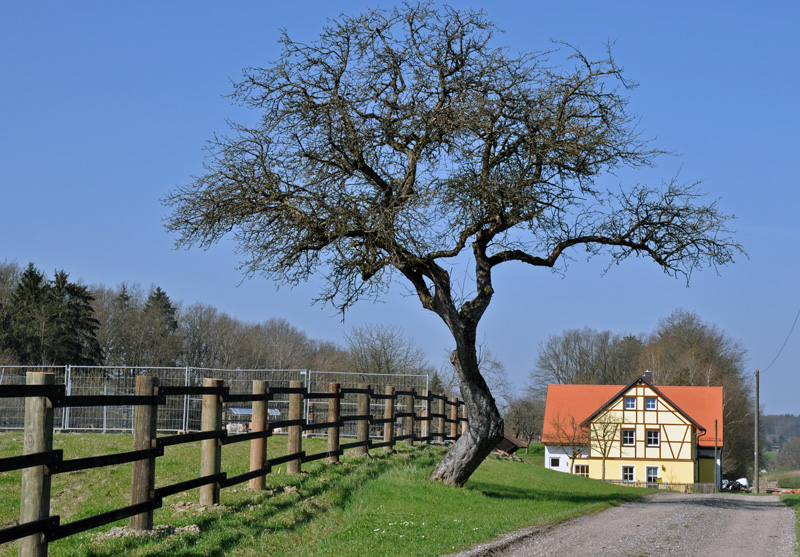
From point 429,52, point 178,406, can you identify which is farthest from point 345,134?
point 178,406

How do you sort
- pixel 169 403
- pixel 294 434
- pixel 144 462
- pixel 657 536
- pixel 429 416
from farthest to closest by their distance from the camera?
pixel 169 403 → pixel 429 416 → pixel 294 434 → pixel 657 536 → pixel 144 462

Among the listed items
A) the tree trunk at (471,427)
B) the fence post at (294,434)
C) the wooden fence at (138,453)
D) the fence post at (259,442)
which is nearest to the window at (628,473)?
the tree trunk at (471,427)

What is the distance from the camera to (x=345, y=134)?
528 inches

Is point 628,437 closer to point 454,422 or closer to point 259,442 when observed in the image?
point 454,422

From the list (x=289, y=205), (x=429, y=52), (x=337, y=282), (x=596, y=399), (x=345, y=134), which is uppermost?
(x=429, y=52)

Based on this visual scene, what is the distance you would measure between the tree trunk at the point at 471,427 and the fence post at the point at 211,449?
5.25 m

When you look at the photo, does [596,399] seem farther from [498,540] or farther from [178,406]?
[498,540]

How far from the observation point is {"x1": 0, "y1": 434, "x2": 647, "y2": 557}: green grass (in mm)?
8242

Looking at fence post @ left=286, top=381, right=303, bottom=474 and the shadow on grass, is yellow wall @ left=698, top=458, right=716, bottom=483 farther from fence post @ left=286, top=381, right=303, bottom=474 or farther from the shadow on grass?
fence post @ left=286, top=381, right=303, bottom=474

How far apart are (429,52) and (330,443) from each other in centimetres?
703

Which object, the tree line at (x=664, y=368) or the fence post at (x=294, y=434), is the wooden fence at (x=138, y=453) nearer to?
the fence post at (x=294, y=434)

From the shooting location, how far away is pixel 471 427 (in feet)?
46.3

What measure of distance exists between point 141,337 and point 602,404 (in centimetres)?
3602

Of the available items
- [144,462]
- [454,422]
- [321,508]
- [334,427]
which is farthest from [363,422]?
[454,422]
